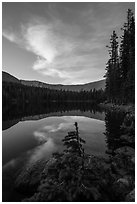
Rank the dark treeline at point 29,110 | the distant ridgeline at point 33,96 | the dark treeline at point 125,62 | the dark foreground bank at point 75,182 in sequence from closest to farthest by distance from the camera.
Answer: the dark foreground bank at point 75,182
the dark treeline at point 125,62
the dark treeline at point 29,110
the distant ridgeline at point 33,96

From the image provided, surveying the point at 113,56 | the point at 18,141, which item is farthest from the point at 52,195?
the point at 113,56

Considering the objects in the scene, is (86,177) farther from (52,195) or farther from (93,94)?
(93,94)

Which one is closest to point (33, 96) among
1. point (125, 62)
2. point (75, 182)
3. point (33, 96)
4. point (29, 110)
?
point (33, 96)

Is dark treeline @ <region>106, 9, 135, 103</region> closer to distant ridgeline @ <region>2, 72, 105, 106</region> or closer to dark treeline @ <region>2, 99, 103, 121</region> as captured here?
dark treeline @ <region>2, 99, 103, 121</region>

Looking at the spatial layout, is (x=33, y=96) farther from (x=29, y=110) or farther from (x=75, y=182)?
(x=75, y=182)

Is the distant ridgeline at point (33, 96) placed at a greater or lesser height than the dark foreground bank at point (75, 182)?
greater

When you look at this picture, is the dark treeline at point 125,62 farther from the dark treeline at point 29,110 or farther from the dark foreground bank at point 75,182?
the dark foreground bank at point 75,182

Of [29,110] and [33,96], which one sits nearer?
[29,110]

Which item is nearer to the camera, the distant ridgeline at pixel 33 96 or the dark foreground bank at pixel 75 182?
the dark foreground bank at pixel 75 182

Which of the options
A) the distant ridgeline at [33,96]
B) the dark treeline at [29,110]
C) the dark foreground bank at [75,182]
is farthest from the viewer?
the distant ridgeline at [33,96]

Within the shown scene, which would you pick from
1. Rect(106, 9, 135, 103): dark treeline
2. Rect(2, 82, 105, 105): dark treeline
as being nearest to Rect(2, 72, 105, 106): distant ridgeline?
Rect(2, 82, 105, 105): dark treeline

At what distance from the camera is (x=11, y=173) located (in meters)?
11.1

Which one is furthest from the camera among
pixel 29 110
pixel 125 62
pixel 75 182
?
pixel 29 110

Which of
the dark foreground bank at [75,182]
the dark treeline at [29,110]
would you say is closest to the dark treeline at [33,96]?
the dark treeline at [29,110]
